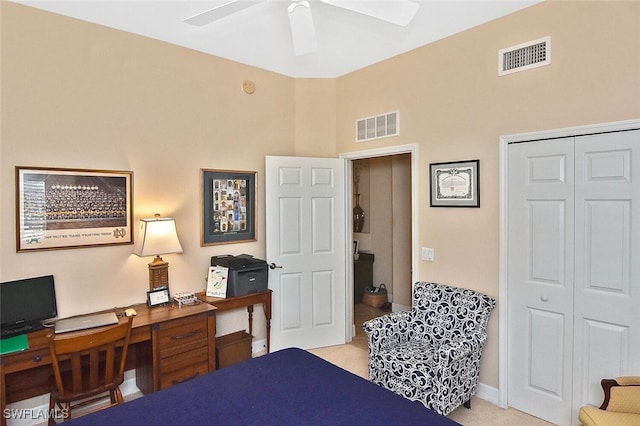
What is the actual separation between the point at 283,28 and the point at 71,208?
2392 mm

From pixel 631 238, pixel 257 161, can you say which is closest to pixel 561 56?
pixel 631 238

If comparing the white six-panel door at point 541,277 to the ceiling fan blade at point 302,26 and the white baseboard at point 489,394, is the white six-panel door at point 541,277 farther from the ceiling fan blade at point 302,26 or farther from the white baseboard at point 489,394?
the ceiling fan blade at point 302,26

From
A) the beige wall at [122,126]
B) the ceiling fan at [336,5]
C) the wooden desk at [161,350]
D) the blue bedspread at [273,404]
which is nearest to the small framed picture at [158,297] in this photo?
the wooden desk at [161,350]

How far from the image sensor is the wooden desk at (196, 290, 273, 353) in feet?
10.9

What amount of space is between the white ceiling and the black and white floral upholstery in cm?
221

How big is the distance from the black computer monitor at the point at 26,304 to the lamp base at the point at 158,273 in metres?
0.67

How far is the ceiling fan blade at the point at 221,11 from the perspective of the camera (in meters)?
2.37

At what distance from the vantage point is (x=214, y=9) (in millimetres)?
2428

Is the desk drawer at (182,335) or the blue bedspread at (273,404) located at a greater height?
the blue bedspread at (273,404)

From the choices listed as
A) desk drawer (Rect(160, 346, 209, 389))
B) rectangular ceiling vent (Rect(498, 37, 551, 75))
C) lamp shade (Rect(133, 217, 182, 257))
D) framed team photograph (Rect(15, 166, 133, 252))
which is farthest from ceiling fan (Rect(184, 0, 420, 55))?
desk drawer (Rect(160, 346, 209, 389))

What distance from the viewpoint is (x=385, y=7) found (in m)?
2.35

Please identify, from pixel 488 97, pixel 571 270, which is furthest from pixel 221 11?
pixel 571 270

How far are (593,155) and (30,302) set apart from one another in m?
3.89

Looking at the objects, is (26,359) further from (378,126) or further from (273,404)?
(378,126)
